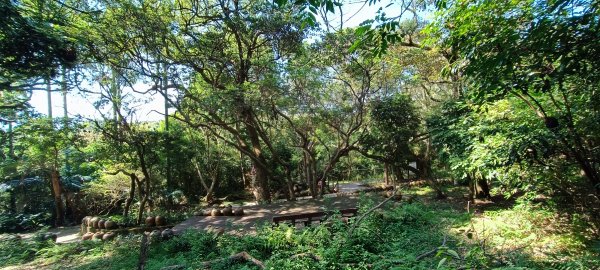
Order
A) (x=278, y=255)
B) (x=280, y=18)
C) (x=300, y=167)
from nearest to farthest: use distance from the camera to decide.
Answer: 1. (x=278, y=255)
2. (x=280, y=18)
3. (x=300, y=167)

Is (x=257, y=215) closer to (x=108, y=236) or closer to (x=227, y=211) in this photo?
(x=227, y=211)

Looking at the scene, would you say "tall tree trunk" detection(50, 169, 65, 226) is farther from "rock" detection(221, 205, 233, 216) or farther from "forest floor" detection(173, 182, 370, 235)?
"rock" detection(221, 205, 233, 216)

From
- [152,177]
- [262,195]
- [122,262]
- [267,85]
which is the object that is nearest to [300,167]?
[262,195]

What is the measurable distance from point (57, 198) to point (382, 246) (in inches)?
516

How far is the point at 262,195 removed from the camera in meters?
12.0

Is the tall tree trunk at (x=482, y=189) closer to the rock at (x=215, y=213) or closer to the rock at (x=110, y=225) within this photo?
the rock at (x=215, y=213)

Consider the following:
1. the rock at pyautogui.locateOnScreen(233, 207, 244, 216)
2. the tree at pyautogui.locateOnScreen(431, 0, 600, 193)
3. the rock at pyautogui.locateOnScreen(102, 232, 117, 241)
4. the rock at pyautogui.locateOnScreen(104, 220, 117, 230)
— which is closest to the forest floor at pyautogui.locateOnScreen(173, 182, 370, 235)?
the rock at pyautogui.locateOnScreen(233, 207, 244, 216)

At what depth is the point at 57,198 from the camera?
41.5 feet

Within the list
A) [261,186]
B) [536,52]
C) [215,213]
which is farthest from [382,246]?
[261,186]

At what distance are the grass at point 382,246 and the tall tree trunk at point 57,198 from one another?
16.4 feet

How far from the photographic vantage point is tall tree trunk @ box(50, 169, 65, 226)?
12.5 meters

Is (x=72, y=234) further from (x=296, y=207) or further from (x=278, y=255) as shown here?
(x=278, y=255)

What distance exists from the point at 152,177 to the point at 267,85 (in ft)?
21.7

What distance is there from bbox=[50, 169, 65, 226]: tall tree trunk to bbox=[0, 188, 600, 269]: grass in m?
5.00
